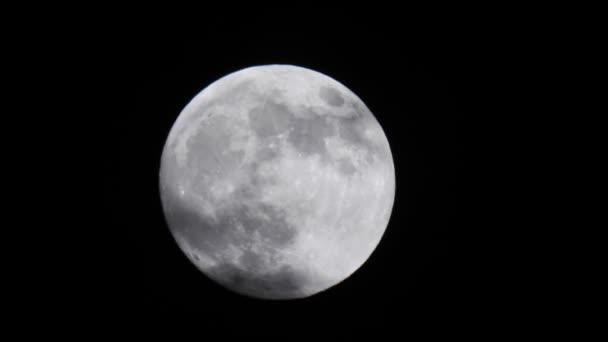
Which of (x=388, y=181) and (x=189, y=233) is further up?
(x=388, y=181)

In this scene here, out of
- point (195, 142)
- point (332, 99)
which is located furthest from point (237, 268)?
point (332, 99)

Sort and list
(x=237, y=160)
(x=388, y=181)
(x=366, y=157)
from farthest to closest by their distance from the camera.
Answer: (x=388, y=181) < (x=366, y=157) < (x=237, y=160)

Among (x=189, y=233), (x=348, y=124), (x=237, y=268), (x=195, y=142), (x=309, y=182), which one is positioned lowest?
(x=237, y=268)

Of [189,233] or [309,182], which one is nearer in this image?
[309,182]

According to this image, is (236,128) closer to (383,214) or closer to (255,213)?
(255,213)

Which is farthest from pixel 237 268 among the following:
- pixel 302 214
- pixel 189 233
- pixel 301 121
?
pixel 301 121

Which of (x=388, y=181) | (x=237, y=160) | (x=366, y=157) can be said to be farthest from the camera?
(x=388, y=181)
